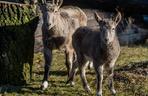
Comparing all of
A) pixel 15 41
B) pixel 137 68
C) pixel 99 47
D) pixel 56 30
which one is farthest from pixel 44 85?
pixel 137 68

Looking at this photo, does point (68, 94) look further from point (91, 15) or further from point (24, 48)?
point (91, 15)

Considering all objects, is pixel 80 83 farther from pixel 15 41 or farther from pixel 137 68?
pixel 15 41

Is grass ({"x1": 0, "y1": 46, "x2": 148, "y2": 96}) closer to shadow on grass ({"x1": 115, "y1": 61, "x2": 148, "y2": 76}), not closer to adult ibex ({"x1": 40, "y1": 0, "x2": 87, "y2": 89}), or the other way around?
shadow on grass ({"x1": 115, "y1": 61, "x2": 148, "y2": 76})

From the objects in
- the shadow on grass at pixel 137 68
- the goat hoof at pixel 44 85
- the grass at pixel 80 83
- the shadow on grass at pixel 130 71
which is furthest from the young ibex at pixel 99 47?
the shadow on grass at pixel 137 68

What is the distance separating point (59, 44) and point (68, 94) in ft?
4.07

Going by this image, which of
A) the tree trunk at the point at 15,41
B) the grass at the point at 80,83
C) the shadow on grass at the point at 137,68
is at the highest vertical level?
the tree trunk at the point at 15,41

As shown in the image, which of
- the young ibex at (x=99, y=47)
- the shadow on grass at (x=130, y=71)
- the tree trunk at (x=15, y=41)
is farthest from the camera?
the shadow on grass at (x=130, y=71)

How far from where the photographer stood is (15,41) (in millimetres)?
10953

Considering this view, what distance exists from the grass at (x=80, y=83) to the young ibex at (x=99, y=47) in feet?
1.02

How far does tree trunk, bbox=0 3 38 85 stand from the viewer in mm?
10906

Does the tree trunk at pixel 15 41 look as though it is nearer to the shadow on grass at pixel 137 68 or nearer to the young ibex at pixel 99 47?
the young ibex at pixel 99 47

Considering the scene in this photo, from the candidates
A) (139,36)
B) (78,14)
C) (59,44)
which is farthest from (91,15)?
(59,44)

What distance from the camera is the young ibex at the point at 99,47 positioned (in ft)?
31.9

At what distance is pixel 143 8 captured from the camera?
17609 millimetres
